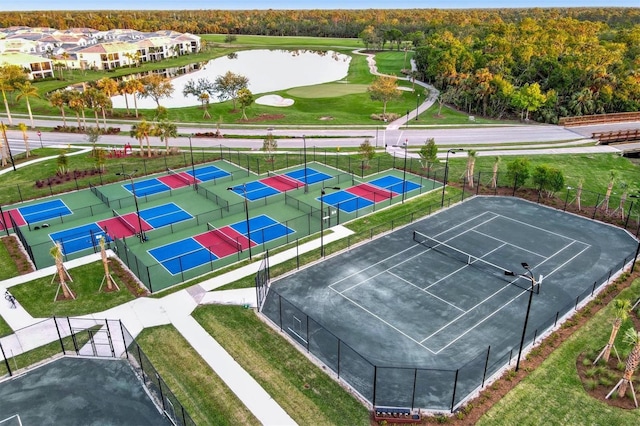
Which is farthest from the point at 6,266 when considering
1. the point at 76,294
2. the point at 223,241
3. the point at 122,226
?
the point at 223,241

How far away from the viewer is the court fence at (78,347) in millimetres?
21536

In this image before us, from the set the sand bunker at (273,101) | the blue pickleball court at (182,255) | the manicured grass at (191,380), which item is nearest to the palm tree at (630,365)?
the manicured grass at (191,380)

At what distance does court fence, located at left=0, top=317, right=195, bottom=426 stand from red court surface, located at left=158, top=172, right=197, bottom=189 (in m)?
22.7

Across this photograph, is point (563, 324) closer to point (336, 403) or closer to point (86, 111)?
point (336, 403)

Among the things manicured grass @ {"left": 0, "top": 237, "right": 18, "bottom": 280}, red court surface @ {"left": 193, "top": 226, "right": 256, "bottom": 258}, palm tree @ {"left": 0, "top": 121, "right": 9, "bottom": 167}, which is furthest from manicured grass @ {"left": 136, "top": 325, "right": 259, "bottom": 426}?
palm tree @ {"left": 0, "top": 121, "right": 9, "bottom": 167}

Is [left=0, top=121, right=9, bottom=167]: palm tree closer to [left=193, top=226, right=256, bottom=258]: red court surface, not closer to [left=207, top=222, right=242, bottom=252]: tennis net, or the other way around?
[left=207, top=222, right=242, bottom=252]: tennis net

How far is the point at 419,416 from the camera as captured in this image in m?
19.5

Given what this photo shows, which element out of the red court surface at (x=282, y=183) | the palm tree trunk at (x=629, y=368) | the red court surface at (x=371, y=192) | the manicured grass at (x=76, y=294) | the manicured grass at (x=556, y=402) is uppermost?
the palm tree trunk at (x=629, y=368)

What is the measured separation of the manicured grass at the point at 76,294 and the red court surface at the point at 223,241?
23.6 ft

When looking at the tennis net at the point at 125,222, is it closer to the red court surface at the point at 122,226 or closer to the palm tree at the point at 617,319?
the red court surface at the point at 122,226

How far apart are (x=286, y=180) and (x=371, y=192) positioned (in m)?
9.13

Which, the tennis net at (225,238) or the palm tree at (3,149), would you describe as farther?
the palm tree at (3,149)

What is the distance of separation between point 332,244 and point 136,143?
126ft

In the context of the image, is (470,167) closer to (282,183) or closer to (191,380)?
(282,183)
